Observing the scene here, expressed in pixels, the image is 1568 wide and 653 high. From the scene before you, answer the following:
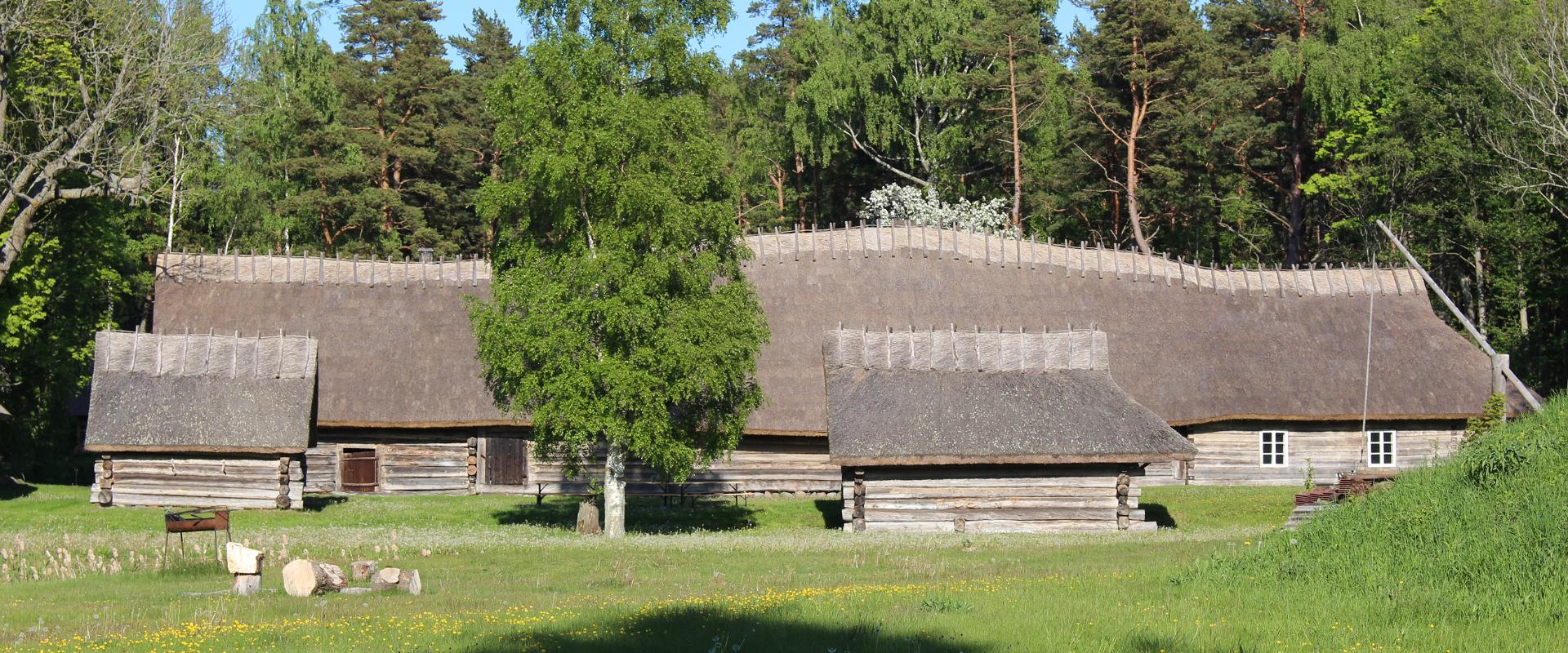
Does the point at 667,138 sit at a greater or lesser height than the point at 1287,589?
greater

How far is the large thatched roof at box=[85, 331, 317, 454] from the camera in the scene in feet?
121

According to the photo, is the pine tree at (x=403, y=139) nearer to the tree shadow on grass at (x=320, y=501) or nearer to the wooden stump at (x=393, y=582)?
the tree shadow on grass at (x=320, y=501)

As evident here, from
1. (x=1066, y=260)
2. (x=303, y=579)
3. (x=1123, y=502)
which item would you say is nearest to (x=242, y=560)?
(x=303, y=579)

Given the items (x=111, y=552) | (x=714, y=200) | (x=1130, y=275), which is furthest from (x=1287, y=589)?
(x=1130, y=275)

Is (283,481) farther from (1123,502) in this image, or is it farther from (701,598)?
(701,598)

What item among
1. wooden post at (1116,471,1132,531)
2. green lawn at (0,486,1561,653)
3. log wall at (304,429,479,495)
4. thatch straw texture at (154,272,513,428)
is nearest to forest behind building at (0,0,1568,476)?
thatch straw texture at (154,272,513,428)

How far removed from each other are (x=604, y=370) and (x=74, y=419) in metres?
27.5

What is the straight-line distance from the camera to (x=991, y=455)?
33469 millimetres

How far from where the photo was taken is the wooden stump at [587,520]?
33.0 m

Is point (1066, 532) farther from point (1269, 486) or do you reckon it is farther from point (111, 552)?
point (111, 552)

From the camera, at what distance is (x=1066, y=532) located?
3341 cm

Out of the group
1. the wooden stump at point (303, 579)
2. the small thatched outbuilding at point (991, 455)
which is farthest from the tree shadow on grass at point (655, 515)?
the wooden stump at point (303, 579)

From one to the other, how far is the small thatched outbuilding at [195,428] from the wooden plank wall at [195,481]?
20mm

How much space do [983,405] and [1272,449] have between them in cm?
1218
